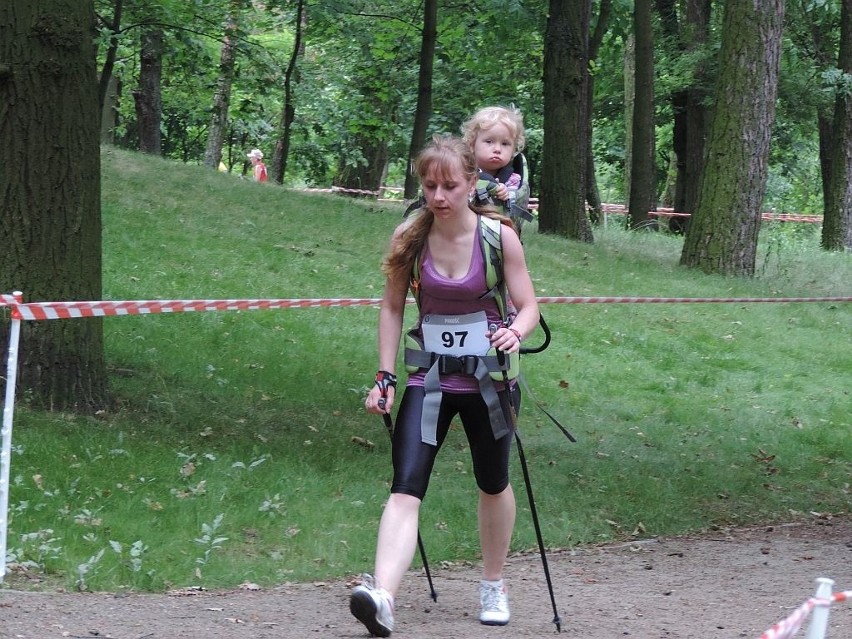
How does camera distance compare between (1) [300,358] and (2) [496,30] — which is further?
(2) [496,30]

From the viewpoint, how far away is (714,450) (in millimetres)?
9188

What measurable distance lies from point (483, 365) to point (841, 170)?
22254mm

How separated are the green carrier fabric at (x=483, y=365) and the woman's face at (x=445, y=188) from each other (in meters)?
0.17

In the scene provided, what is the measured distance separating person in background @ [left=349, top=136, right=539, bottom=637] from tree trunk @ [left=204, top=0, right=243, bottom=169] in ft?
43.9

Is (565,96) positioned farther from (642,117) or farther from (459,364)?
(459,364)

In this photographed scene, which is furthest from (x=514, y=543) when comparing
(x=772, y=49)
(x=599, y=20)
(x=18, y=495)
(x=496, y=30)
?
(x=599, y=20)

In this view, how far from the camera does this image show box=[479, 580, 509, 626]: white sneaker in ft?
16.7

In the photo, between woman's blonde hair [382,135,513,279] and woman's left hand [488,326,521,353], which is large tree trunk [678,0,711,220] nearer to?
woman's blonde hair [382,135,513,279]

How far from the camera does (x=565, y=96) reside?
17.9 meters

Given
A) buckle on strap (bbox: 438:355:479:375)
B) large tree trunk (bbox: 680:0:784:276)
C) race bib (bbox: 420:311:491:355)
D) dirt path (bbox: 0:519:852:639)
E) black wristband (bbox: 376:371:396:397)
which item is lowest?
dirt path (bbox: 0:519:852:639)

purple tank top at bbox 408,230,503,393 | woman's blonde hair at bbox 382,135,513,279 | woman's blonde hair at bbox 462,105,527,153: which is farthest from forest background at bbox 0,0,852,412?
purple tank top at bbox 408,230,503,393

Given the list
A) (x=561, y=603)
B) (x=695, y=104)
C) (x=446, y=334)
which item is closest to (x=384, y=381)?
(x=446, y=334)

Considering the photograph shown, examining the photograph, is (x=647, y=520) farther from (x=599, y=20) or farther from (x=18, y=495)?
(x=599, y=20)

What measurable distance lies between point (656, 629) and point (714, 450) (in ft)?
13.6
